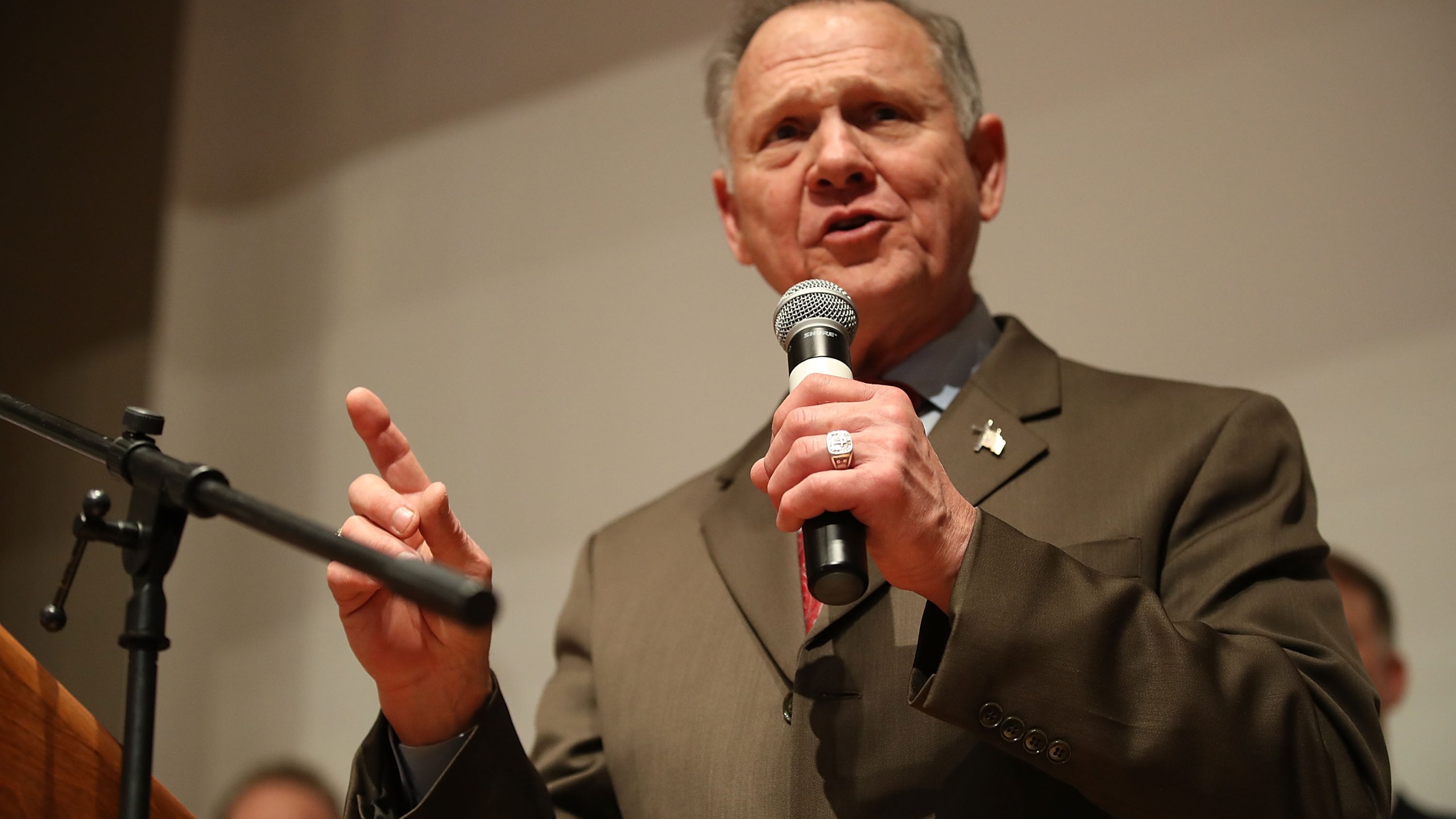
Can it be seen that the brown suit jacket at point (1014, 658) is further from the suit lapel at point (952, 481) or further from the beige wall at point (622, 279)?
the beige wall at point (622, 279)

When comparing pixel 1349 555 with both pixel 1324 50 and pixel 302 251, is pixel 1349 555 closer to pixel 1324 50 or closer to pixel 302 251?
pixel 1324 50

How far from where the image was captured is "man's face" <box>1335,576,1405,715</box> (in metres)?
2.59

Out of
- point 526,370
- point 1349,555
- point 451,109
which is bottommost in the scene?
point 1349,555

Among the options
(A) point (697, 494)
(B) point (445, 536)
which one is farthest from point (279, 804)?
(B) point (445, 536)

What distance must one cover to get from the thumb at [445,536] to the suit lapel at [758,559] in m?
0.37

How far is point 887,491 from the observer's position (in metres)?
1.13

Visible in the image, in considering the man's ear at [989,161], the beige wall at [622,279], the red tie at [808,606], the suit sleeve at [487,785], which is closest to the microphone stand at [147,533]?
the suit sleeve at [487,785]

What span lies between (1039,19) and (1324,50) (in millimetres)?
647

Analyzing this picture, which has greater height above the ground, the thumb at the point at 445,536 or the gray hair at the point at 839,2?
the gray hair at the point at 839,2

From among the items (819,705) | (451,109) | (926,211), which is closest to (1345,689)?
(819,705)

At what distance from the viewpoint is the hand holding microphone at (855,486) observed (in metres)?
1.11

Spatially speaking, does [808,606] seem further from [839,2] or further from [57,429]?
[839,2]

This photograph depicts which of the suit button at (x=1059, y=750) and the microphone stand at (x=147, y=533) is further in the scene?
the suit button at (x=1059, y=750)

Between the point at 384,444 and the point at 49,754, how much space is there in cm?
45
